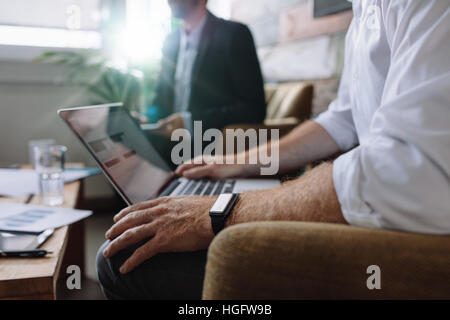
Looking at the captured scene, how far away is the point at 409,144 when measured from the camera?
496 millimetres

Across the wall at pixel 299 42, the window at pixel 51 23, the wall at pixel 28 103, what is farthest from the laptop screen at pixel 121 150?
the window at pixel 51 23

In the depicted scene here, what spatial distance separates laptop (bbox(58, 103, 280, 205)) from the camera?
0.79 meters

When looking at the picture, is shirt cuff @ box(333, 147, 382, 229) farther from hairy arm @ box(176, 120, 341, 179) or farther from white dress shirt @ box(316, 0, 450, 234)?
hairy arm @ box(176, 120, 341, 179)

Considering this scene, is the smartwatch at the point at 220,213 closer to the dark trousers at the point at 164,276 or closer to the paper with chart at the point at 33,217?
the dark trousers at the point at 164,276

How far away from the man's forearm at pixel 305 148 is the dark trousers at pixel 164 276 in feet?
1.62

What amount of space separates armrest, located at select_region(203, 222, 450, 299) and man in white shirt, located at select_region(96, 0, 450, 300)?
0.17ft

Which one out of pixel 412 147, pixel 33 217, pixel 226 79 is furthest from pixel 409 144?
pixel 226 79

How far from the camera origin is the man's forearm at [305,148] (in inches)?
41.1

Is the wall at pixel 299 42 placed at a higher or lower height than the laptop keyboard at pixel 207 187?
higher

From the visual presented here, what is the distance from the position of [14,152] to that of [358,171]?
9.56ft

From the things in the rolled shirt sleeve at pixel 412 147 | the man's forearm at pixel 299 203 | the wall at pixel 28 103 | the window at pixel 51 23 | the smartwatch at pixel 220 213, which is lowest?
the wall at pixel 28 103

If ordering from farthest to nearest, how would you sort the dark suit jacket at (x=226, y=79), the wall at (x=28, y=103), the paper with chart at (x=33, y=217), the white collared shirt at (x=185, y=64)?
the wall at (x=28, y=103), the white collared shirt at (x=185, y=64), the dark suit jacket at (x=226, y=79), the paper with chart at (x=33, y=217)
